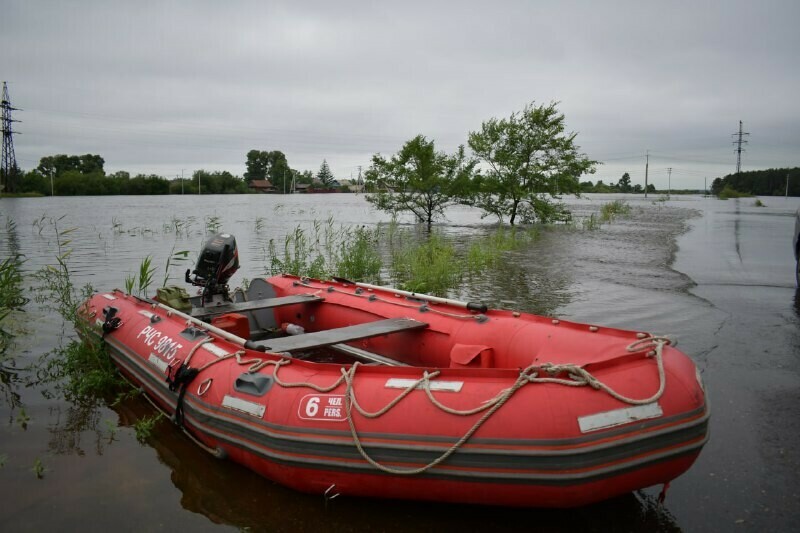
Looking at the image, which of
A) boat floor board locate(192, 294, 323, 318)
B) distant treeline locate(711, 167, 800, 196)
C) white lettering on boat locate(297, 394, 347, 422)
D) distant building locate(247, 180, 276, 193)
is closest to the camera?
white lettering on boat locate(297, 394, 347, 422)

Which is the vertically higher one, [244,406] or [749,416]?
[244,406]

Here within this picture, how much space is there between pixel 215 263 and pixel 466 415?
12.8ft

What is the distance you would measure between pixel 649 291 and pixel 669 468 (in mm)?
6805

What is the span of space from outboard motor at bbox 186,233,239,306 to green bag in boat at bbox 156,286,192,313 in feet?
0.61

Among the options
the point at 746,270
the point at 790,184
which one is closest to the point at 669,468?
→ the point at 746,270

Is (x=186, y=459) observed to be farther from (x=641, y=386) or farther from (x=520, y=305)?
(x=520, y=305)

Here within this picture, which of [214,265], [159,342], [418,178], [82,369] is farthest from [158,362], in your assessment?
[418,178]

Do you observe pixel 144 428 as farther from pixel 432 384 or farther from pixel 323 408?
pixel 432 384

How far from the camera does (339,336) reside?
4.55 meters

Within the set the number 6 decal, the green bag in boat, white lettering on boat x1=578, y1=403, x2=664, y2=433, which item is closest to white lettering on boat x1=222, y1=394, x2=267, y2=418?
the number 6 decal

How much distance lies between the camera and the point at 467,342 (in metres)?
4.50

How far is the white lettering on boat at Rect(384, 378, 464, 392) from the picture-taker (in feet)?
10.2

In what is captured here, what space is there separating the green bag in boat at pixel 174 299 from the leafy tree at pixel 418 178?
16411 millimetres

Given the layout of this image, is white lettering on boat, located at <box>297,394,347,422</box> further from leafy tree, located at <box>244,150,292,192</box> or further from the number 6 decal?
leafy tree, located at <box>244,150,292,192</box>
